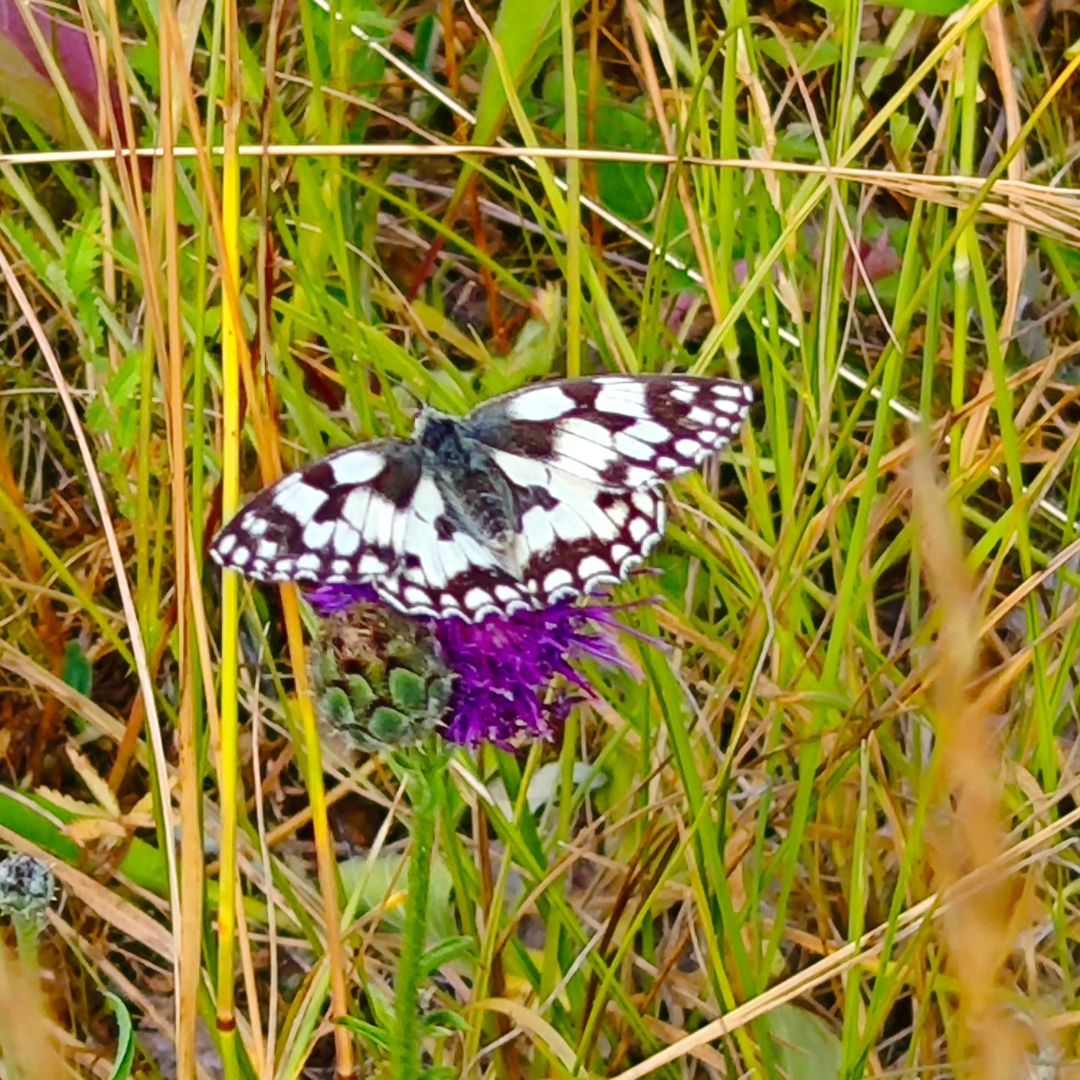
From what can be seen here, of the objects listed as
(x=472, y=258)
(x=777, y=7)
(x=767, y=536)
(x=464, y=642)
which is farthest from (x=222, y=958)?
(x=777, y=7)

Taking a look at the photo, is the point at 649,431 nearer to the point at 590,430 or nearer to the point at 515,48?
the point at 590,430

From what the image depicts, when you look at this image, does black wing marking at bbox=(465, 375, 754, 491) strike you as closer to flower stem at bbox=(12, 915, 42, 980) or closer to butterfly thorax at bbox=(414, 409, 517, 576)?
butterfly thorax at bbox=(414, 409, 517, 576)

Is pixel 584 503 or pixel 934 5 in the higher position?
pixel 934 5

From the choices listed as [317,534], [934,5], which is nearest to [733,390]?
[317,534]

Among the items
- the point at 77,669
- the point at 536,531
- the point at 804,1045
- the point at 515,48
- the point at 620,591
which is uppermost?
the point at 515,48

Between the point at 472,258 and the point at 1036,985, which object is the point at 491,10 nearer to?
the point at 472,258

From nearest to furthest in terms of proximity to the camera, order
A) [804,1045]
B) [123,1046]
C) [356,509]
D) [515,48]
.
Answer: [123,1046]
[356,509]
[804,1045]
[515,48]

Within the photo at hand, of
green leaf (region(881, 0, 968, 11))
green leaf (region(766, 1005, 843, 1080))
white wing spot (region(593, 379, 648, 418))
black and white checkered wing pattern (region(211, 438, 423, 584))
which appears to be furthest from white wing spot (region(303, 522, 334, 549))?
green leaf (region(881, 0, 968, 11))
